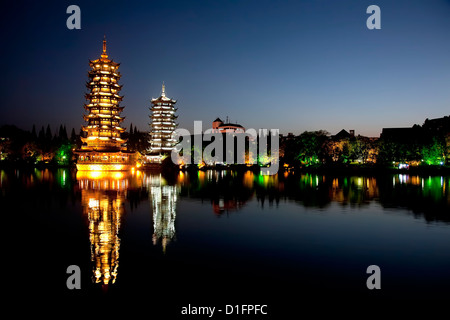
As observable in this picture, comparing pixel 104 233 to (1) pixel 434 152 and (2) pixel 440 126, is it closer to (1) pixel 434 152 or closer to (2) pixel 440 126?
(1) pixel 434 152

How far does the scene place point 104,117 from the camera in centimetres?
6488

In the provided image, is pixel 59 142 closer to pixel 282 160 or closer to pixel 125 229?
pixel 282 160

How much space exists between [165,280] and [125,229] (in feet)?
17.9

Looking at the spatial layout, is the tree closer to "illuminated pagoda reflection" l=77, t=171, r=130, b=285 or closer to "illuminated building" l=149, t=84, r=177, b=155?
"illuminated building" l=149, t=84, r=177, b=155

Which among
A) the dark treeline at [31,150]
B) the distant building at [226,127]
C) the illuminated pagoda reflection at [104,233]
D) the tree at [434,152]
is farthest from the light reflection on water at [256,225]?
the distant building at [226,127]

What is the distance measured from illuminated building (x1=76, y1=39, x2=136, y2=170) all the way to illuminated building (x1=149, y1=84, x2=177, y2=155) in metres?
16.9

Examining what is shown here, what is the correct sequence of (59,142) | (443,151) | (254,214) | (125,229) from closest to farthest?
1. (125,229)
2. (254,214)
3. (443,151)
4. (59,142)

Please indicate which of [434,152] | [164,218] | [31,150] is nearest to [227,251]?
[164,218]

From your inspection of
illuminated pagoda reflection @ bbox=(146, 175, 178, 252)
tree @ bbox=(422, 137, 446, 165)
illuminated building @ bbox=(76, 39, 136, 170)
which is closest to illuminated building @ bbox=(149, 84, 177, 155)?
illuminated building @ bbox=(76, 39, 136, 170)

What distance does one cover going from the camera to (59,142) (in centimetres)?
9369

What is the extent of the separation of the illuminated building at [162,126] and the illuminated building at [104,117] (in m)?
16.9

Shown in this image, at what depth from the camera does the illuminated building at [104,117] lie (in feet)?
209

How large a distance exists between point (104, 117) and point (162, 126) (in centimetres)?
2033

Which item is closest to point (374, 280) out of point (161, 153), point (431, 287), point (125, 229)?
point (431, 287)
